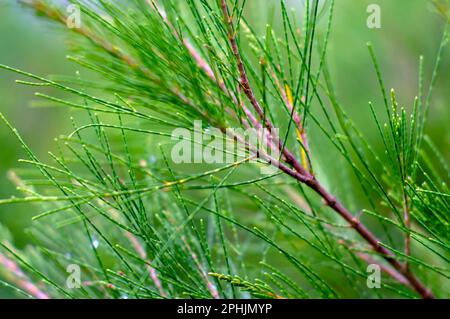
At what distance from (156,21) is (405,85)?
152 cm

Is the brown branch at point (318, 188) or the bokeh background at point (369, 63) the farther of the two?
the bokeh background at point (369, 63)

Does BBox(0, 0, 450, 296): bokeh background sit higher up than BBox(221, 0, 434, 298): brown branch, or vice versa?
BBox(0, 0, 450, 296): bokeh background

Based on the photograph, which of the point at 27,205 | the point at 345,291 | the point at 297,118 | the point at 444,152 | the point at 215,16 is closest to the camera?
the point at 215,16

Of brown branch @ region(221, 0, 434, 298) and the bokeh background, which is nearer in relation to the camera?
brown branch @ region(221, 0, 434, 298)

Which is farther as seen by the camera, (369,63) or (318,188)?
(369,63)

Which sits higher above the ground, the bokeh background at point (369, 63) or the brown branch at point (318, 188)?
the bokeh background at point (369, 63)

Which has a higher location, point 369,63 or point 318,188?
point 369,63

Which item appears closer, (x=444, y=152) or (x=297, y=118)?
(x=297, y=118)

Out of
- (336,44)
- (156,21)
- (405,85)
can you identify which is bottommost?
(156,21)

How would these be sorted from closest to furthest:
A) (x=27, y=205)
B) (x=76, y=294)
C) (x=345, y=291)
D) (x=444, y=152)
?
(x=76, y=294) < (x=345, y=291) < (x=444, y=152) < (x=27, y=205)

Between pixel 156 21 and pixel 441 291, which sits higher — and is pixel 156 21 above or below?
above
